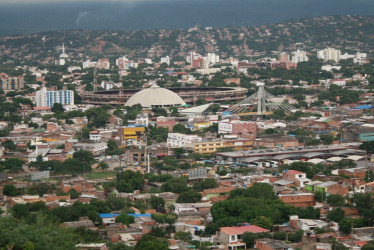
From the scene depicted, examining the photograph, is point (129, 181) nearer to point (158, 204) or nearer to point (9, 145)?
point (158, 204)

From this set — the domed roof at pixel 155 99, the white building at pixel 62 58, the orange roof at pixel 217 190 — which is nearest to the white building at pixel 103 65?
the white building at pixel 62 58

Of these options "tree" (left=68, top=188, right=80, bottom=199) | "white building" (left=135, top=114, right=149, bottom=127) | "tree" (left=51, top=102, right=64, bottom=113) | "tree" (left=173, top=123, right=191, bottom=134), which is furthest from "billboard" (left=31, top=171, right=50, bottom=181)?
"tree" (left=51, top=102, right=64, bottom=113)

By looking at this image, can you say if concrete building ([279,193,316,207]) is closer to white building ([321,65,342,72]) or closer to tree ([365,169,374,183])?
tree ([365,169,374,183])

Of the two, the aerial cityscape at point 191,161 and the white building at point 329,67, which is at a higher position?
the white building at point 329,67

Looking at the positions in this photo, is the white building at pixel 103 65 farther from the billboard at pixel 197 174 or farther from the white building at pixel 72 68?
the billboard at pixel 197 174

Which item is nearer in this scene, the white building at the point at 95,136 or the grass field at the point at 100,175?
the grass field at the point at 100,175

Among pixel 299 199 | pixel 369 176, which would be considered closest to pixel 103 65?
pixel 369 176

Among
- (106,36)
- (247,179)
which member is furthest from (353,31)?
(247,179)
